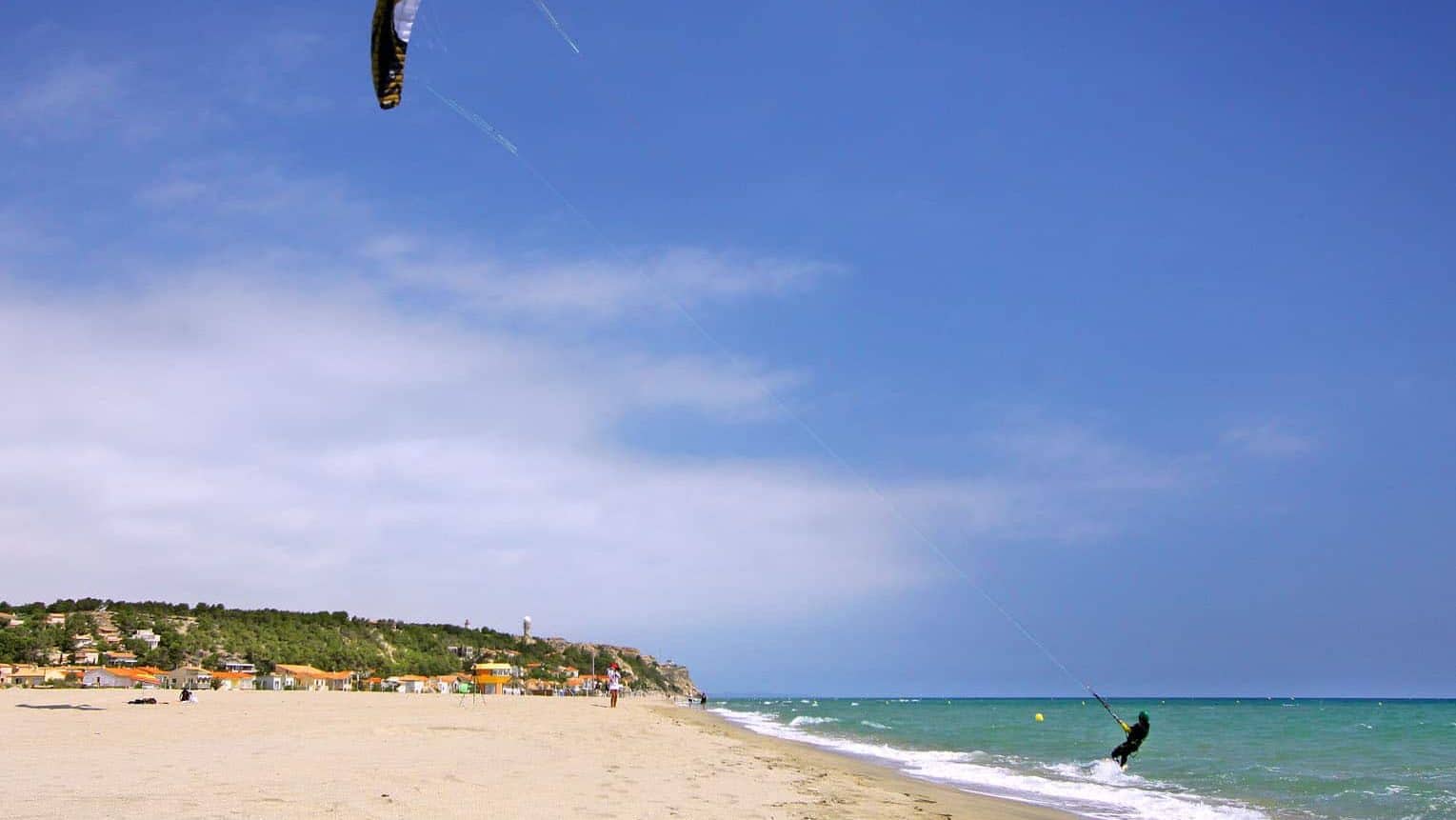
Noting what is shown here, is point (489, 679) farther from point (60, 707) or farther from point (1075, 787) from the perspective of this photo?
point (1075, 787)

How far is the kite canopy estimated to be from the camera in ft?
27.3

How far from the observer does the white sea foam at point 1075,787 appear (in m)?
13.8

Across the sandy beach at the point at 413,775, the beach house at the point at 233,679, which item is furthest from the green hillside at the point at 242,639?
the sandy beach at the point at 413,775

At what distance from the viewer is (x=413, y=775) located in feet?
34.6

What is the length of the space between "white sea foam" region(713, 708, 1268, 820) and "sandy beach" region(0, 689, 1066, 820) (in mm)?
1126

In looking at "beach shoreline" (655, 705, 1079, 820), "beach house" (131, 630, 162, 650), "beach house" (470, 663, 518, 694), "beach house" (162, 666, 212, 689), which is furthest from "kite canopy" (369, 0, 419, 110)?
"beach house" (131, 630, 162, 650)

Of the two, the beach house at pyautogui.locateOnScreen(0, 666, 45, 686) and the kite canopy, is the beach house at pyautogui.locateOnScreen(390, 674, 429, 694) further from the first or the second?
the kite canopy

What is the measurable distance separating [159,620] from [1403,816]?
263ft

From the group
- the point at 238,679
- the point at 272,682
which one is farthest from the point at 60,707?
the point at 238,679

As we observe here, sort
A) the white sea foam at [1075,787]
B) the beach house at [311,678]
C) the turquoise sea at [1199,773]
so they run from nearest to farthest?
the white sea foam at [1075,787]
the turquoise sea at [1199,773]
the beach house at [311,678]

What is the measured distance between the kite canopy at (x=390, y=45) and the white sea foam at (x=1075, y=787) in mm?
12228

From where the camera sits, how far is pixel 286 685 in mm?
60094

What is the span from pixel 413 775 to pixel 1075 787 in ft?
38.9

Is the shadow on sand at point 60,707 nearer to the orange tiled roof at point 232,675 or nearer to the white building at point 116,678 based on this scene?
the white building at point 116,678
